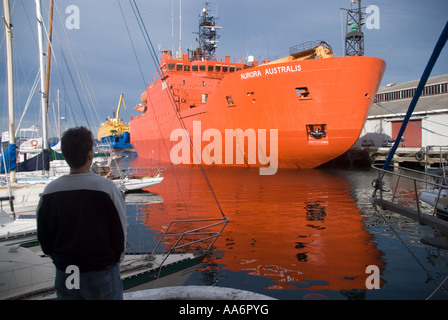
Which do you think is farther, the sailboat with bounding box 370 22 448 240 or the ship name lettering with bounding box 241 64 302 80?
the ship name lettering with bounding box 241 64 302 80

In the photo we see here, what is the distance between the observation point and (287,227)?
8.77 m

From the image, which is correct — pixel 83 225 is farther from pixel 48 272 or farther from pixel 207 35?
pixel 207 35

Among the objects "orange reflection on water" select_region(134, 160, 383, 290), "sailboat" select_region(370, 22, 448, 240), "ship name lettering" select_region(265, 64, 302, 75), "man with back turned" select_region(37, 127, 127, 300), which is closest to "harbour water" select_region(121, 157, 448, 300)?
"orange reflection on water" select_region(134, 160, 383, 290)

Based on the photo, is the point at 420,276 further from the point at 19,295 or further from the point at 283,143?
the point at 283,143

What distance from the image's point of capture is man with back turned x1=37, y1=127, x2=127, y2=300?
1.87m

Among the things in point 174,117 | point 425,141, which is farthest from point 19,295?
point 425,141

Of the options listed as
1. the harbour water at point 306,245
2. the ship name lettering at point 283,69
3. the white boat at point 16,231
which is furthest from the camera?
the ship name lettering at point 283,69

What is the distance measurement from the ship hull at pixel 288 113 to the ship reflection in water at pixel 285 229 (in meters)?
3.01

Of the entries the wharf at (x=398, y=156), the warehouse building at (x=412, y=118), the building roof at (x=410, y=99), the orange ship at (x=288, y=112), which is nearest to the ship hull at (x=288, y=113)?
the orange ship at (x=288, y=112)

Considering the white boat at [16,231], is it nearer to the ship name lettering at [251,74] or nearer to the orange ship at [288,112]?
the orange ship at [288,112]

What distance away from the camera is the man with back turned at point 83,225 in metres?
1.87

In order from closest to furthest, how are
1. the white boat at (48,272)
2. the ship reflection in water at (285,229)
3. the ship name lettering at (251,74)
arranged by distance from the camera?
the white boat at (48,272) → the ship reflection in water at (285,229) → the ship name lettering at (251,74)

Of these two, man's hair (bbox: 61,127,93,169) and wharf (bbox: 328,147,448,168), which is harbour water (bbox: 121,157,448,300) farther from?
wharf (bbox: 328,147,448,168)

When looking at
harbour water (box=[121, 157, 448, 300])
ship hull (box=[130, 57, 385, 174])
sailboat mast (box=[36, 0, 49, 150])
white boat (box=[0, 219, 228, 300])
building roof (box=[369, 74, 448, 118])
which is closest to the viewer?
white boat (box=[0, 219, 228, 300])
